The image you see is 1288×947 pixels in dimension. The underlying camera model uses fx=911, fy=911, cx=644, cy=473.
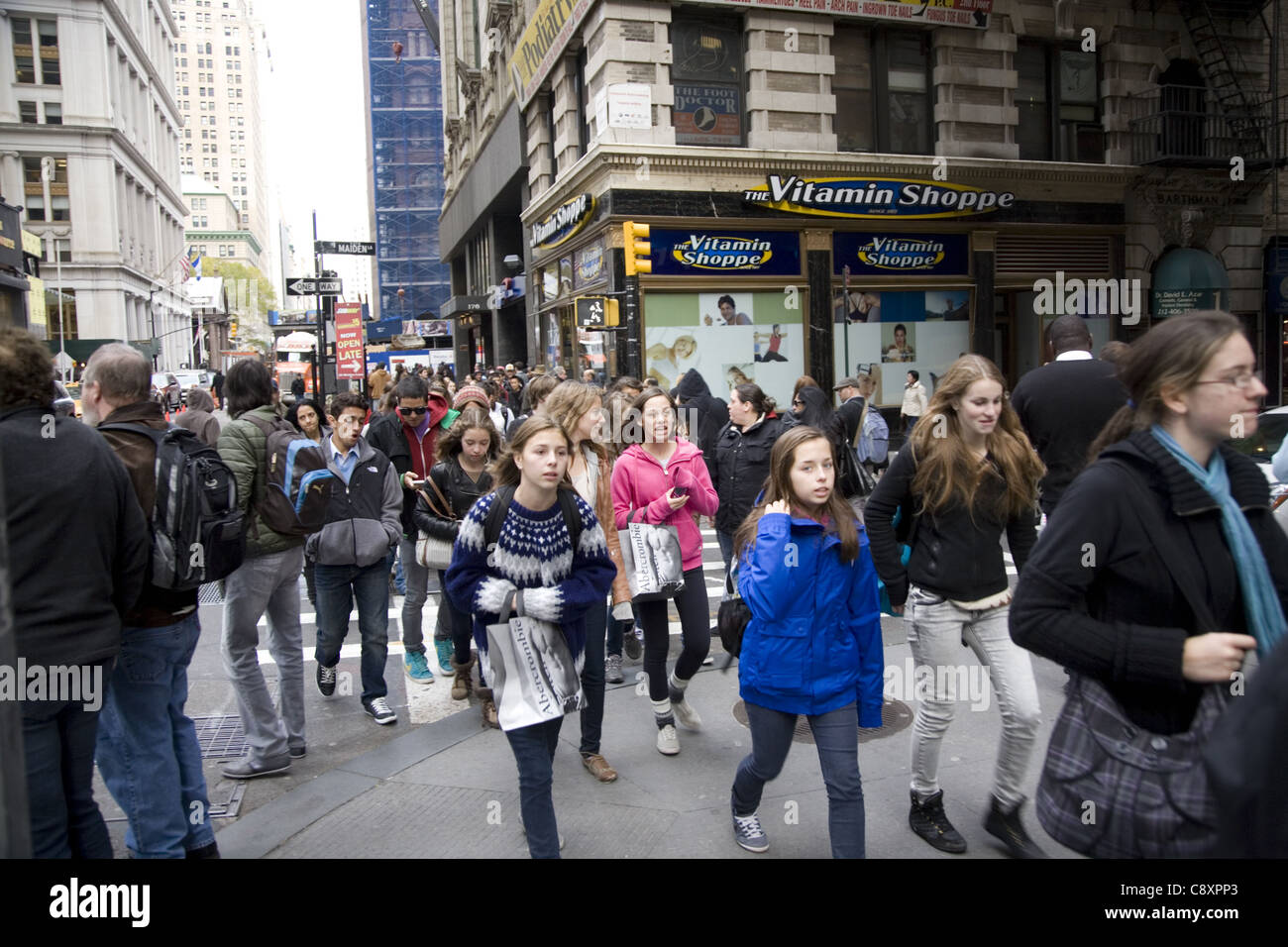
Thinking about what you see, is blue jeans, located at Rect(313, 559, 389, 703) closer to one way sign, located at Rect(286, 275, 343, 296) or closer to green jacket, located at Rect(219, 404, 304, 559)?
green jacket, located at Rect(219, 404, 304, 559)

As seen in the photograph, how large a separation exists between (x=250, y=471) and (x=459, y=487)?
1486 mm

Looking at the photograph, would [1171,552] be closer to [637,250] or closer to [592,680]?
[592,680]

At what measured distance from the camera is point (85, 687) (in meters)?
3.13

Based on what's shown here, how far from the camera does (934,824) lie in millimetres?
3979

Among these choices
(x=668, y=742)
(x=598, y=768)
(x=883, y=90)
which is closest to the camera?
(x=598, y=768)

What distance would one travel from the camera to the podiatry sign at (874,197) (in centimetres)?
1886

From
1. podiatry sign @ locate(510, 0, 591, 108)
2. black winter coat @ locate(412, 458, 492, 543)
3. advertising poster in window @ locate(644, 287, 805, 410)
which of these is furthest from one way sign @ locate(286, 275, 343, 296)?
black winter coat @ locate(412, 458, 492, 543)

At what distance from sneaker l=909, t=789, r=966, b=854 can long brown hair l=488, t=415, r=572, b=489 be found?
6.96 ft

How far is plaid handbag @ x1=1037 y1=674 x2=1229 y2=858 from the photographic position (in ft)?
7.09

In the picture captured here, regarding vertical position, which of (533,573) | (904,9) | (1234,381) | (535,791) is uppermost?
(904,9)

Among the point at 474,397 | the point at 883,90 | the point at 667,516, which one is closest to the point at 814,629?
the point at 667,516

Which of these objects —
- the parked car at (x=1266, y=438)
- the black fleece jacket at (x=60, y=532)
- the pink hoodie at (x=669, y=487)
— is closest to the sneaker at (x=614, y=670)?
the pink hoodie at (x=669, y=487)

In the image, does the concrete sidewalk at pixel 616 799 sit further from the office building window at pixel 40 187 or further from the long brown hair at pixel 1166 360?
the office building window at pixel 40 187
